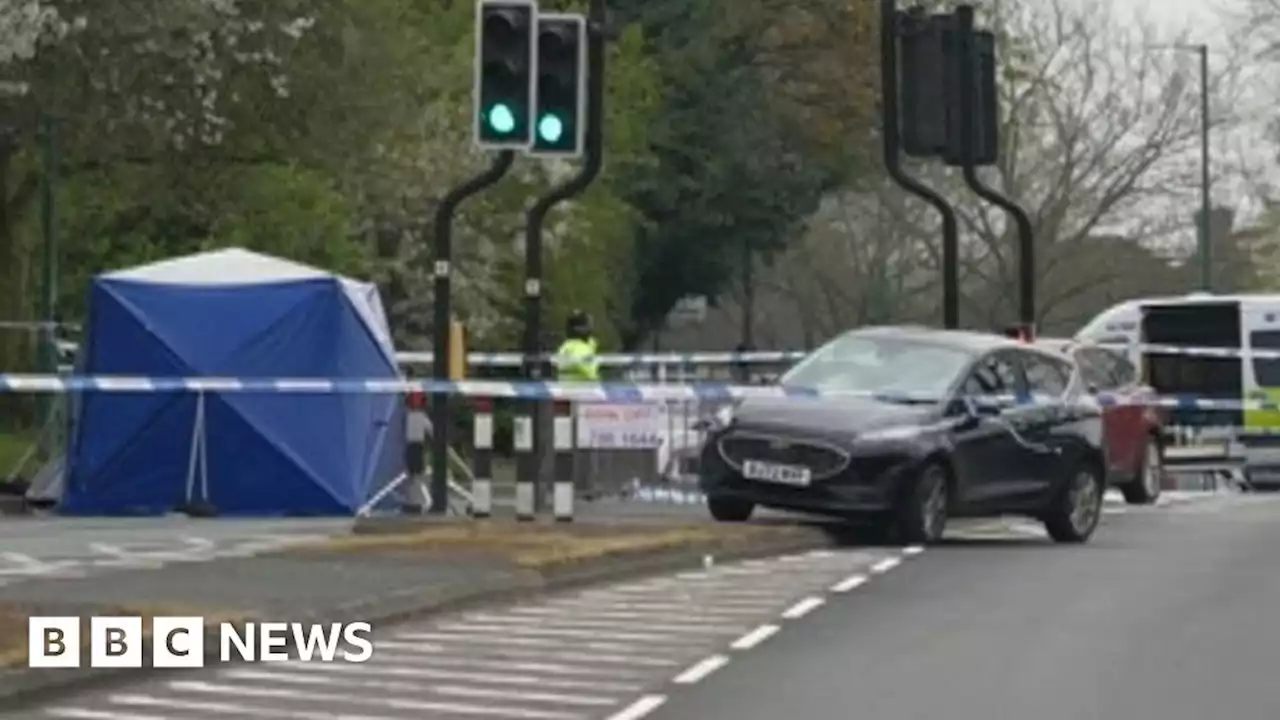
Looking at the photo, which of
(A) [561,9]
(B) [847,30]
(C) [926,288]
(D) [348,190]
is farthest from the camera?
(C) [926,288]

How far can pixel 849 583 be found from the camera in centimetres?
1905

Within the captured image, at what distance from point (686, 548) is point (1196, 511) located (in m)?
10.6

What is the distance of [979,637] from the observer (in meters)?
15.9

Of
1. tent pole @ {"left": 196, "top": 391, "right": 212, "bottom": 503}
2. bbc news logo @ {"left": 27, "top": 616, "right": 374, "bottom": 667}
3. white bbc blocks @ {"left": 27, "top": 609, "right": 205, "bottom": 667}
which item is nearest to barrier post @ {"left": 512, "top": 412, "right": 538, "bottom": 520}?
tent pole @ {"left": 196, "top": 391, "right": 212, "bottom": 503}

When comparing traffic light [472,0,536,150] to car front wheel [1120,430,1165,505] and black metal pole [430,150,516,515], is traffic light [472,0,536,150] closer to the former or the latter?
black metal pole [430,150,516,515]

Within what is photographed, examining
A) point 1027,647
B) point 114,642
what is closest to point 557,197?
point 1027,647

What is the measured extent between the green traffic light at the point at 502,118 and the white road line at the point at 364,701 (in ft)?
26.4

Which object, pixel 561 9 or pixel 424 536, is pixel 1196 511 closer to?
pixel 424 536

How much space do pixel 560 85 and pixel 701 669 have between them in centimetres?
776

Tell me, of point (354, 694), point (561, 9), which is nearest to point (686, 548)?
point (354, 694)

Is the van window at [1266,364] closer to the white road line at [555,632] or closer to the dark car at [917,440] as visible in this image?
the dark car at [917,440]

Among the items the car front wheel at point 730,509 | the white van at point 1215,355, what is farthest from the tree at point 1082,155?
the car front wheel at point 730,509

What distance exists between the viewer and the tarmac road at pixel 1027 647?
43.0 ft

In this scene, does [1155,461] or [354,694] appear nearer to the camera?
[354,694]
